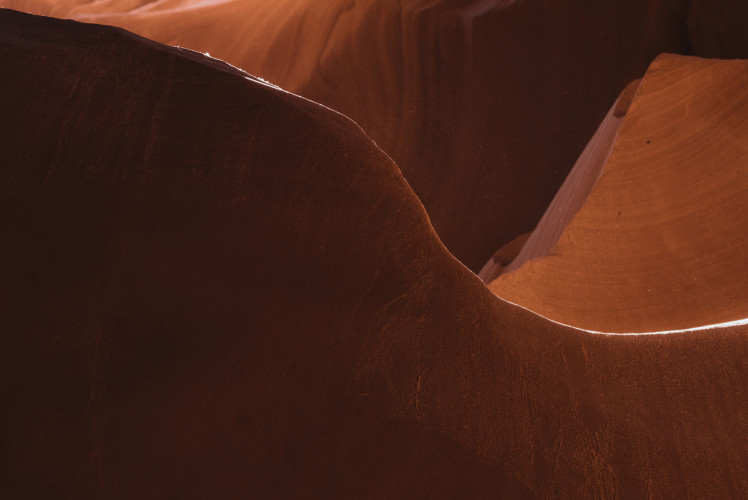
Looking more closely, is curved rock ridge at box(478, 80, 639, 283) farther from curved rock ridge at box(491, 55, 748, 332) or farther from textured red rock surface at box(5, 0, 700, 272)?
textured red rock surface at box(5, 0, 700, 272)

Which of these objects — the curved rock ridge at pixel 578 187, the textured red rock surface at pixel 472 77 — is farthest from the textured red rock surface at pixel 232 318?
the textured red rock surface at pixel 472 77

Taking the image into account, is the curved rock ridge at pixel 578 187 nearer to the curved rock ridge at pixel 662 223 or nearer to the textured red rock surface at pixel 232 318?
the curved rock ridge at pixel 662 223

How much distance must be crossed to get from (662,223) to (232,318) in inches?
93.2

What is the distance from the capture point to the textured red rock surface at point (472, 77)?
429 centimetres

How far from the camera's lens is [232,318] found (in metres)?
1.05

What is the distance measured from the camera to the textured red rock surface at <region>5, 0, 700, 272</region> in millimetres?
4285

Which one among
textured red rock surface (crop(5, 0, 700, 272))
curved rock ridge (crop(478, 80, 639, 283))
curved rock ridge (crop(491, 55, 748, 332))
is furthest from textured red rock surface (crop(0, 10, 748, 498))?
textured red rock surface (crop(5, 0, 700, 272))

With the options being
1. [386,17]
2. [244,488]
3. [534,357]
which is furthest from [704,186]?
[386,17]

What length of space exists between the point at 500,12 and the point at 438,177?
131 cm

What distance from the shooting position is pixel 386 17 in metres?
4.76

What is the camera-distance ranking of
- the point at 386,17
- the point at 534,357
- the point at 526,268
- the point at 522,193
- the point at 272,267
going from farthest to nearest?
the point at 386,17 → the point at 522,193 → the point at 526,268 → the point at 534,357 → the point at 272,267

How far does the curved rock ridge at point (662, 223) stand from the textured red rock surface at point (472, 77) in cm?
137

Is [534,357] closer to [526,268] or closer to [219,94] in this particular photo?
[219,94]

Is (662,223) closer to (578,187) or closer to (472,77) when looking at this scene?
(578,187)
